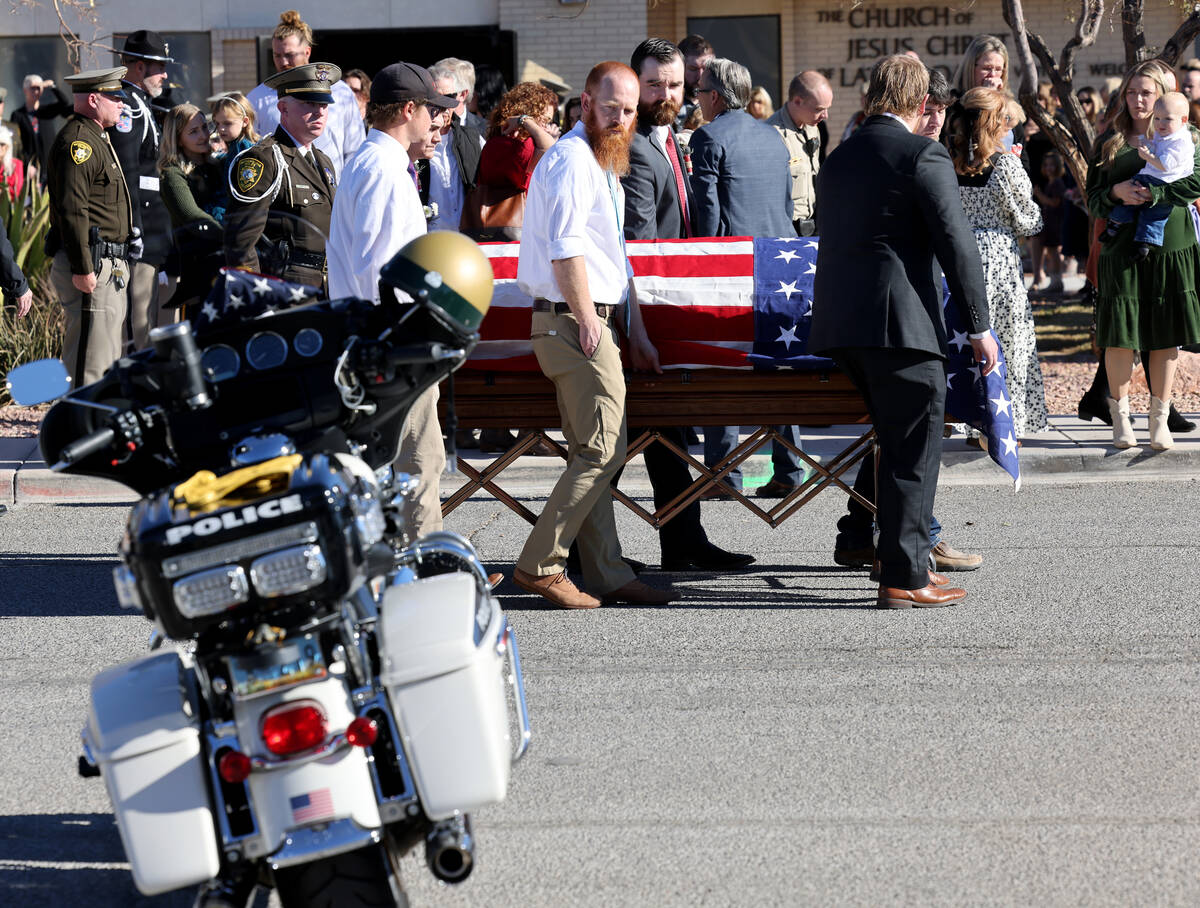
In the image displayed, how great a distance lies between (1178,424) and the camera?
384 inches

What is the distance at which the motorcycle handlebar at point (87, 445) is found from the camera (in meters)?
3.04

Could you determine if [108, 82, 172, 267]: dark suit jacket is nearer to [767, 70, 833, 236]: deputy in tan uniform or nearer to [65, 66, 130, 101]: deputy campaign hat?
[65, 66, 130, 101]: deputy campaign hat

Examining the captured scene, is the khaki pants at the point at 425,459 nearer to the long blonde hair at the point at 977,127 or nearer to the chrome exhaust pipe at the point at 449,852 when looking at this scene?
the chrome exhaust pipe at the point at 449,852

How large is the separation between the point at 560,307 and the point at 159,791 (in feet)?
11.1

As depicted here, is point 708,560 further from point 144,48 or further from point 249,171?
point 144,48

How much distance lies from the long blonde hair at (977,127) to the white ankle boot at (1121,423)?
5.96 ft

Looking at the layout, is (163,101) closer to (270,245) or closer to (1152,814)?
(270,245)

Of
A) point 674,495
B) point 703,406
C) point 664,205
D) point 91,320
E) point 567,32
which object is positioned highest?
point 567,32

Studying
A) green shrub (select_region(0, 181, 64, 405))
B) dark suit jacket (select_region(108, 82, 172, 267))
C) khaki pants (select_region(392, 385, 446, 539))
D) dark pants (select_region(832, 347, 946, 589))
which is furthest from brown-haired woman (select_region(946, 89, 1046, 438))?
green shrub (select_region(0, 181, 64, 405))

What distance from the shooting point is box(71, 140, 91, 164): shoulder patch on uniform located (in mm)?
9234

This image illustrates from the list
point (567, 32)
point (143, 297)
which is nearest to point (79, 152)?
point (143, 297)

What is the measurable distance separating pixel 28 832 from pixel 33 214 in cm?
932

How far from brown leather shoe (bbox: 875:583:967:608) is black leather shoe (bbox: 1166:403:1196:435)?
156 inches

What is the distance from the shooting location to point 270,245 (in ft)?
12.6
